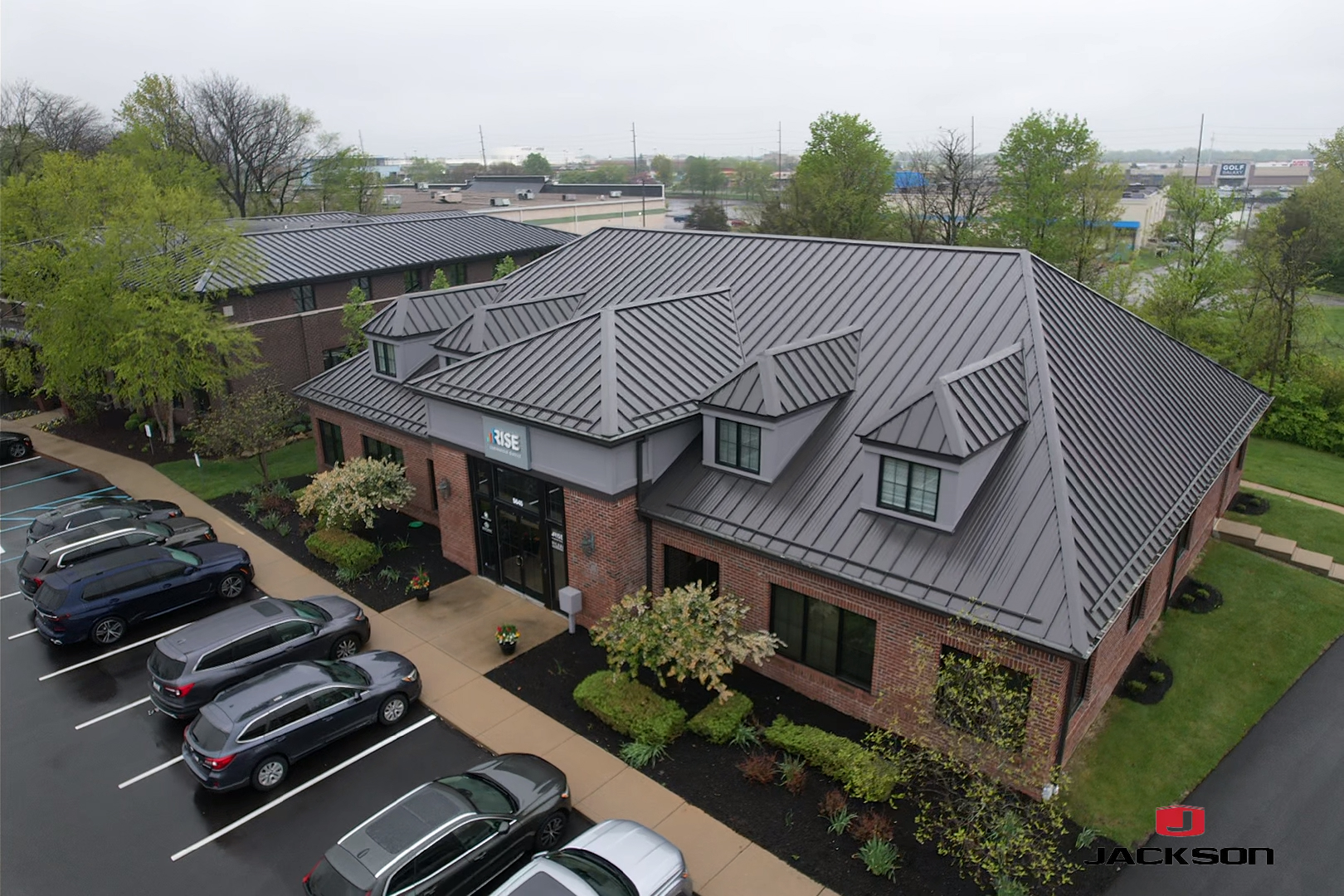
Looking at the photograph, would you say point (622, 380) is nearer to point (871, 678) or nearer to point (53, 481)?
point (871, 678)

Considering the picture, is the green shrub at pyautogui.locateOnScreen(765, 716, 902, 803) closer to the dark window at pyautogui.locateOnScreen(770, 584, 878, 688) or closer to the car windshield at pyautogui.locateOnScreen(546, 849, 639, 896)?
the dark window at pyautogui.locateOnScreen(770, 584, 878, 688)

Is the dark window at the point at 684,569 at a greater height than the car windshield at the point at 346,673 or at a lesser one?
greater

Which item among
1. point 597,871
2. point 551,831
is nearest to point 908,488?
point 597,871

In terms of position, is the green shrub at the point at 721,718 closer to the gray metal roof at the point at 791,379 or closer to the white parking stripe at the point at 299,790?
the white parking stripe at the point at 299,790

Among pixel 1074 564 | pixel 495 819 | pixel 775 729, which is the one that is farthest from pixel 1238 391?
pixel 495 819

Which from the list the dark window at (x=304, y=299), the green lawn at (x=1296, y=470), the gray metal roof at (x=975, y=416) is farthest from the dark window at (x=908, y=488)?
the dark window at (x=304, y=299)

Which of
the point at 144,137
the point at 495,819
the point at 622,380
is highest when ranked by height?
the point at 144,137

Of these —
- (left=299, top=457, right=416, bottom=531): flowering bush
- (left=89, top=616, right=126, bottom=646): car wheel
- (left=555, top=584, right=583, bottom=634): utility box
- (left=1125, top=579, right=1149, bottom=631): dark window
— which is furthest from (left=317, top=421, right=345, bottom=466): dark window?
(left=1125, top=579, right=1149, bottom=631): dark window
